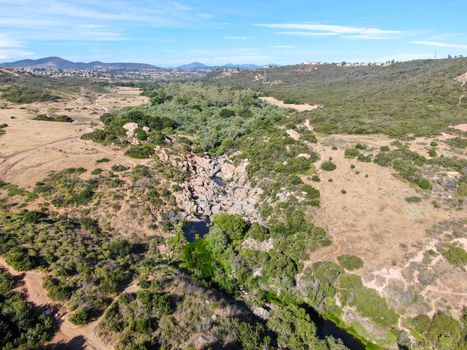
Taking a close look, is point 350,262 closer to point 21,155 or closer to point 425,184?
point 425,184

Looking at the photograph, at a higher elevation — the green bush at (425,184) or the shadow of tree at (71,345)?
the green bush at (425,184)

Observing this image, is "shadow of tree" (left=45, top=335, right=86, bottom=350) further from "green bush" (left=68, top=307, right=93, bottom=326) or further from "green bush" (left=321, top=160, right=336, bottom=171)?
"green bush" (left=321, top=160, right=336, bottom=171)

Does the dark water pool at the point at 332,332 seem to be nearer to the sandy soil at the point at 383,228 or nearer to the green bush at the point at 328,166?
the sandy soil at the point at 383,228

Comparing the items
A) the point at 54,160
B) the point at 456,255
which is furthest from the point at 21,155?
the point at 456,255

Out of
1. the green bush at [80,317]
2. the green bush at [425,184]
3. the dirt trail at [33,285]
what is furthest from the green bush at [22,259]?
the green bush at [425,184]

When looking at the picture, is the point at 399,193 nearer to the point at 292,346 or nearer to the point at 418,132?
the point at 418,132

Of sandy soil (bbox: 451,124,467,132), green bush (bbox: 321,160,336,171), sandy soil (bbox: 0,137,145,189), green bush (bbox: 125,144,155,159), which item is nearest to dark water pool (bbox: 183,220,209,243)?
sandy soil (bbox: 0,137,145,189)
